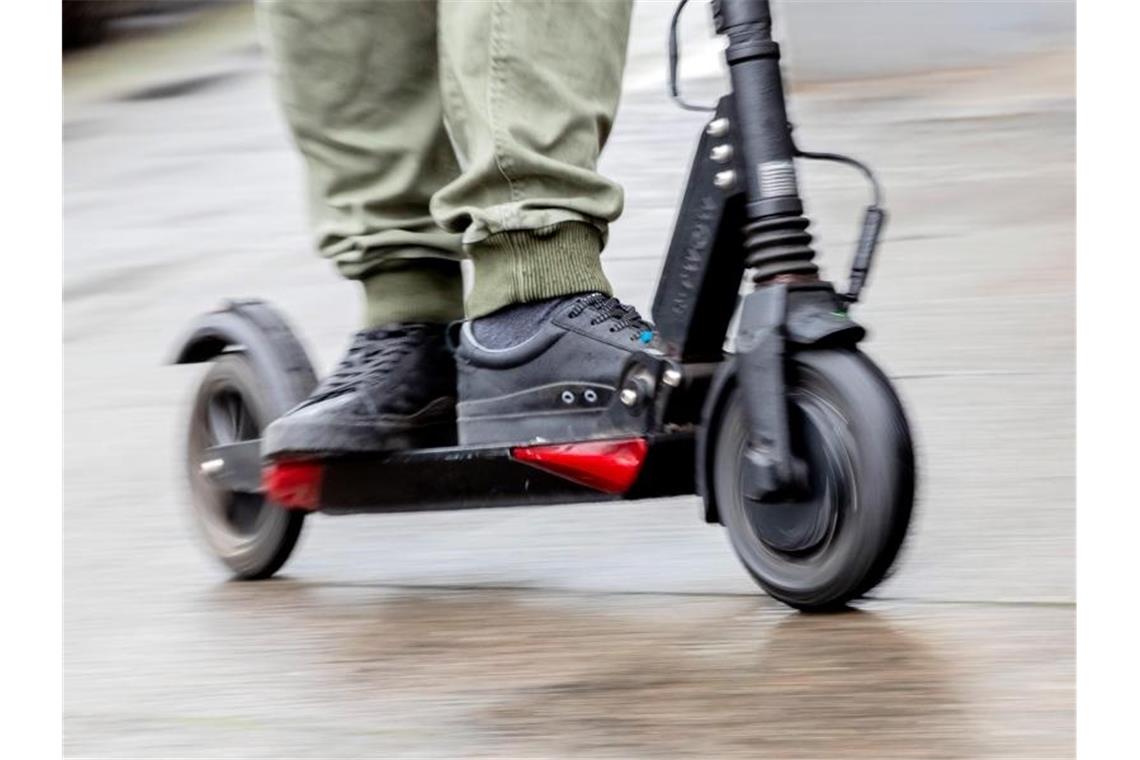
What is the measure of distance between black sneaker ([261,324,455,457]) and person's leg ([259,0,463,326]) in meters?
0.06

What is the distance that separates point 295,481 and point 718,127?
0.81 meters

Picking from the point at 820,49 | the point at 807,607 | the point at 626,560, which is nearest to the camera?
the point at 807,607

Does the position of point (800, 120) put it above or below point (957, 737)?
above

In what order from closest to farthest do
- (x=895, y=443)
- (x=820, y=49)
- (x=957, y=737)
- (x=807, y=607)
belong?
(x=957, y=737), (x=895, y=443), (x=807, y=607), (x=820, y=49)

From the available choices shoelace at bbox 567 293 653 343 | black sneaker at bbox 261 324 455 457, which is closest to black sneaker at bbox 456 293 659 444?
shoelace at bbox 567 293 653 343

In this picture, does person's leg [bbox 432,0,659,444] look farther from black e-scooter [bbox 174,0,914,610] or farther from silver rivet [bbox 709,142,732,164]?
silver rivet [bbox 709,142,732,164]

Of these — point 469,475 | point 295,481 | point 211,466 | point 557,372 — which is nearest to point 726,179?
point 557,372

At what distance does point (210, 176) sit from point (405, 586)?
4.35 meters

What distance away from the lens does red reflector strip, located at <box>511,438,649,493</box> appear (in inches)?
91.7

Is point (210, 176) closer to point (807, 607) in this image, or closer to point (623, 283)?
point (623, 283)

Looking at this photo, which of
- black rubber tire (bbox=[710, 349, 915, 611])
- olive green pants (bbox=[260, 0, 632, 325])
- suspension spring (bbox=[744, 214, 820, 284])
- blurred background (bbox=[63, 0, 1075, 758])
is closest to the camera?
blurred background (bbox=[63, 0, 1075, 758])

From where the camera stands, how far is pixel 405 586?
2.72m

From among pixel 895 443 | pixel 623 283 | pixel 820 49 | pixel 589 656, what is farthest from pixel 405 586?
pixel 820 49
